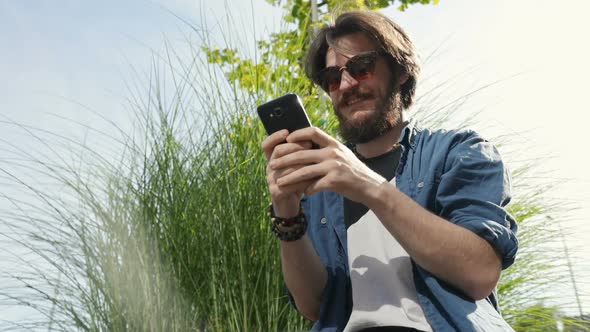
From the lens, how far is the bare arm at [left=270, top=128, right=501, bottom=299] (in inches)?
47.7

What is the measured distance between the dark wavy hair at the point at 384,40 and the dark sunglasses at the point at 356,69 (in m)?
0.05

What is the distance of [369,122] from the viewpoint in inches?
62.9

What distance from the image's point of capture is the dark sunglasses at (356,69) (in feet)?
5.44

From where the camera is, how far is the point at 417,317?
1315 millimetres

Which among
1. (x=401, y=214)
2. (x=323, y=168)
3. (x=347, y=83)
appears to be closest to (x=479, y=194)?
(x=401, y=214)

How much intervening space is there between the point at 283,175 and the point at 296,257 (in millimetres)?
269

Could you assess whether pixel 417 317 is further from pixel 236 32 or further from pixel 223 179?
pixel 236 32

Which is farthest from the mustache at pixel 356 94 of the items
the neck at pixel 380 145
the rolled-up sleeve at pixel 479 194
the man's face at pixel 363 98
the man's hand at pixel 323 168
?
the man's hand at pixel 323 168

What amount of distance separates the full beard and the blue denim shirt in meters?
0.05

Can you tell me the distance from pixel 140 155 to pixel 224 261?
693mm

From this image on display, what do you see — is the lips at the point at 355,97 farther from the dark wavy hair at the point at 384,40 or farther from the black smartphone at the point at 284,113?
the black smartphone at the point at 284,113

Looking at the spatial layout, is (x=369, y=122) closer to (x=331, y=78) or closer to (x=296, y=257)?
(x=331, y=78)

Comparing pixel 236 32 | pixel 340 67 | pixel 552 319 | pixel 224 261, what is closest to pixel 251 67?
pixel 236 32

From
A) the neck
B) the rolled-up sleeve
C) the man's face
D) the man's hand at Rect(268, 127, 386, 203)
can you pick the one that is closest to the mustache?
the man's face
